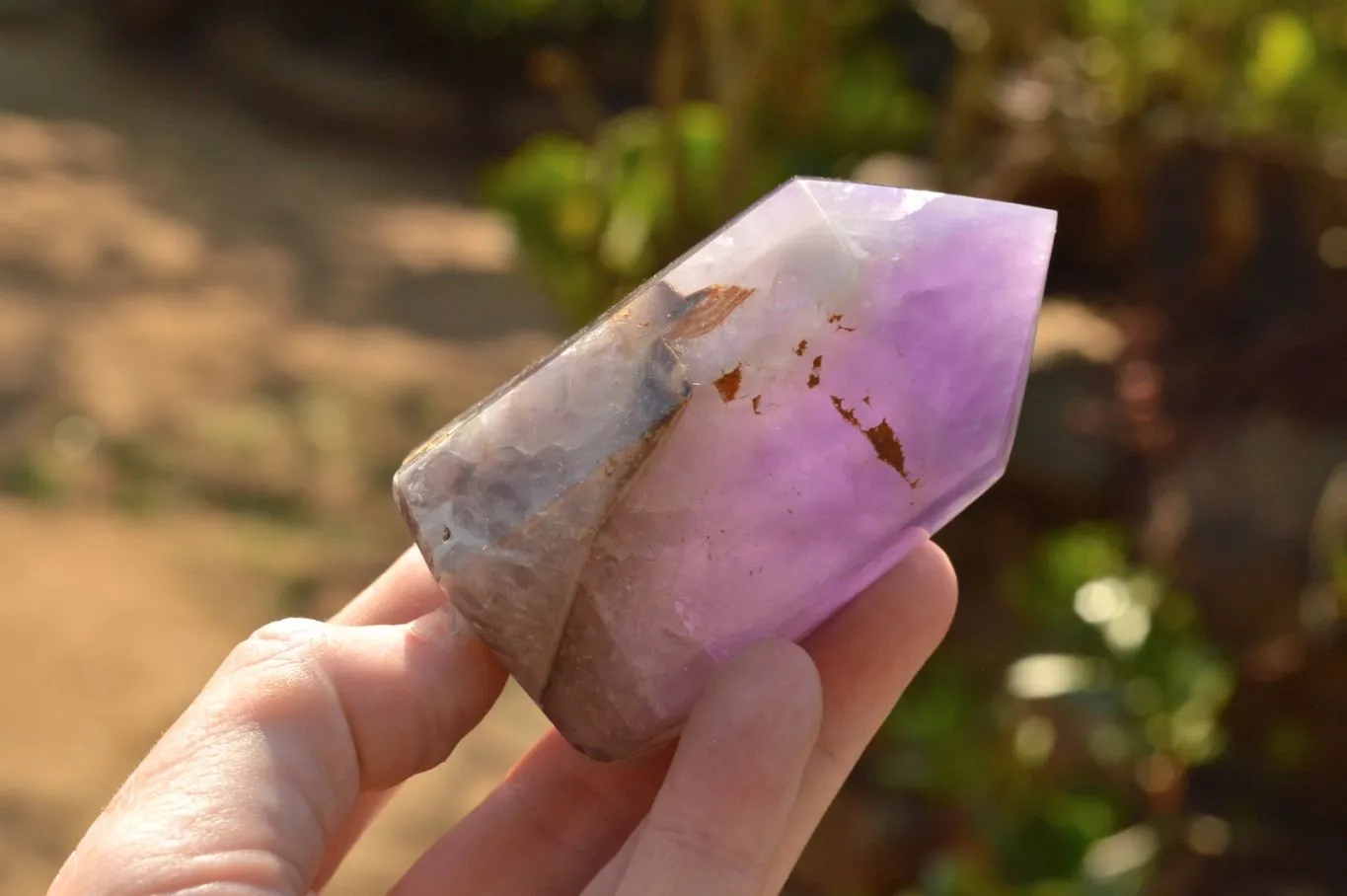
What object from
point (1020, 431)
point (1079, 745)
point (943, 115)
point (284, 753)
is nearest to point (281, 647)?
A: point (284, 753)

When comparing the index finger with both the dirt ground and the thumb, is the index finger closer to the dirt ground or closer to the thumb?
the thumb

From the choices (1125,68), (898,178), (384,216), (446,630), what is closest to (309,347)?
(384,216)

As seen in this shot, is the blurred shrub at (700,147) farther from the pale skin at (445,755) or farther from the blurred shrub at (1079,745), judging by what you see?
the pale skin at (445,755)

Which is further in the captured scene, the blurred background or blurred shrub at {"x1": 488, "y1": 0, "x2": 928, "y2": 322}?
blurred shrub at {"x1": 488, "y1": 0, "x2": 928, "y2": 322}

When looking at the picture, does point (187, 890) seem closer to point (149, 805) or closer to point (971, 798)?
point (149, 805)

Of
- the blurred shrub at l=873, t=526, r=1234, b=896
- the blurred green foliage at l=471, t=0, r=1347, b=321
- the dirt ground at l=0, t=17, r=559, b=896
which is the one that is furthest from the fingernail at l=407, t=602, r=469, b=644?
the blurred green foliage at l=471, t=0, r=1347, b=321
